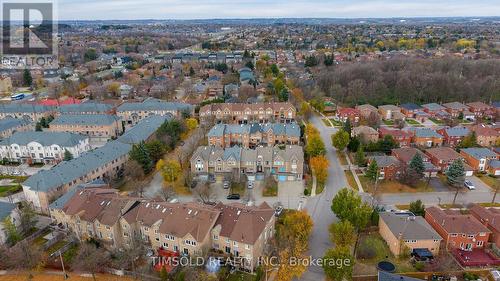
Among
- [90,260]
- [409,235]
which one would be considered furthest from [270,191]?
[90,260]

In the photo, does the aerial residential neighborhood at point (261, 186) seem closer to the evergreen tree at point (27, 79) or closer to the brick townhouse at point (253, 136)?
the brick townhouse at point (253, 136)

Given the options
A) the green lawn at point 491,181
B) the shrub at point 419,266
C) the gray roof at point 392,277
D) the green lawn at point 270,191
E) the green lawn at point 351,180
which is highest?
the green lawn at point 491,181

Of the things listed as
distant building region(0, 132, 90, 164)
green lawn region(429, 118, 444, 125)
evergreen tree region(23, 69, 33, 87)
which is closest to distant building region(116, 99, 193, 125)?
distant building region(0, 132, 90, 164)

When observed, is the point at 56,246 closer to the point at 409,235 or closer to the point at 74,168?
the point at 74,168

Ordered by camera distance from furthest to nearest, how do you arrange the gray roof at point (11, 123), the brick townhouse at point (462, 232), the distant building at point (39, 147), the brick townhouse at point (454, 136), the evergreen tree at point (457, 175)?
the gray roof at point (11, 123) < the brick townhouse at point (454, 136) < the distant building at point (39, 147) < the evergreen tree at point (457, 175) < the brick townhouse at point (462, 232)

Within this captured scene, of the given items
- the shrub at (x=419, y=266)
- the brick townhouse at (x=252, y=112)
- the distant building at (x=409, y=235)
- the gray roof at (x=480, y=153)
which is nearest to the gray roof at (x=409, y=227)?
the distant building at (x=409, y=235)

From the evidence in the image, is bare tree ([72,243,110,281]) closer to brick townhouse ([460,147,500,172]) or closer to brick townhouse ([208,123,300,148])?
brick townhouse ([208,123,300,148])

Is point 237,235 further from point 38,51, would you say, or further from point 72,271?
point 38,51
